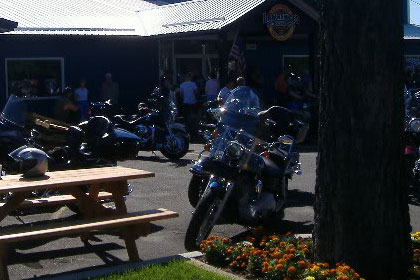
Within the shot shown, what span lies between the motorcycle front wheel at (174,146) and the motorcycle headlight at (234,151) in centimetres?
868

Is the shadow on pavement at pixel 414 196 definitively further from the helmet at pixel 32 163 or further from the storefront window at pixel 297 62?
the storefront window at pixel 297 62

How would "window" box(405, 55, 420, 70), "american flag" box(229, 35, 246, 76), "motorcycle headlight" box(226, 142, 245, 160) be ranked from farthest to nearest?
"window" box(405, 55, 420, 70)
"american flag" box(229, 35, 246, 76)
"motorcycle headlight" box(226, 142, 245, 160)

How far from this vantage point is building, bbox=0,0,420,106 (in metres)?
23.4

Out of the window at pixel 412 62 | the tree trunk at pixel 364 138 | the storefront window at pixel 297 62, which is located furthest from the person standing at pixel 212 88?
the tree trunk at pixel 364 138

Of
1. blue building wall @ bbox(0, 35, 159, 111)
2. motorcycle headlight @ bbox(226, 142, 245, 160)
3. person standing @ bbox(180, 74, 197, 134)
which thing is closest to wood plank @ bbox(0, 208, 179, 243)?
motorcycle headlight @ bbox(226, 142, 245, 160)

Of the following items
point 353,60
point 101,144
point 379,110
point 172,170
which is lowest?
point 172,170

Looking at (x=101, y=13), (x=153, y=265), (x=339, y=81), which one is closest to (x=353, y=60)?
(x=339, y=81)

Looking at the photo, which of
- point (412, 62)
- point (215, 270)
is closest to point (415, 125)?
point (215, 270)

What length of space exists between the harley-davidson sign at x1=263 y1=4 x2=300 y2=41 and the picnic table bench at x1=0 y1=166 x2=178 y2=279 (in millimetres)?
16235

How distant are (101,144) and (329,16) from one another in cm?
460

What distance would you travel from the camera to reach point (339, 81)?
20.9 feet

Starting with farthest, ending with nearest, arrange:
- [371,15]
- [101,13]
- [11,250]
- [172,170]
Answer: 1. [101,13]
2. [172,170]
3. [11,250]
4. [371,15]

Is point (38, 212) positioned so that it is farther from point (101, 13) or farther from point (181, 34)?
point (101, 13)

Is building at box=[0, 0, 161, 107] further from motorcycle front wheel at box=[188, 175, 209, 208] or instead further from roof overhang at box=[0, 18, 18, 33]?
motorcycle front wheel at box=[188, 175, 209, 208]
